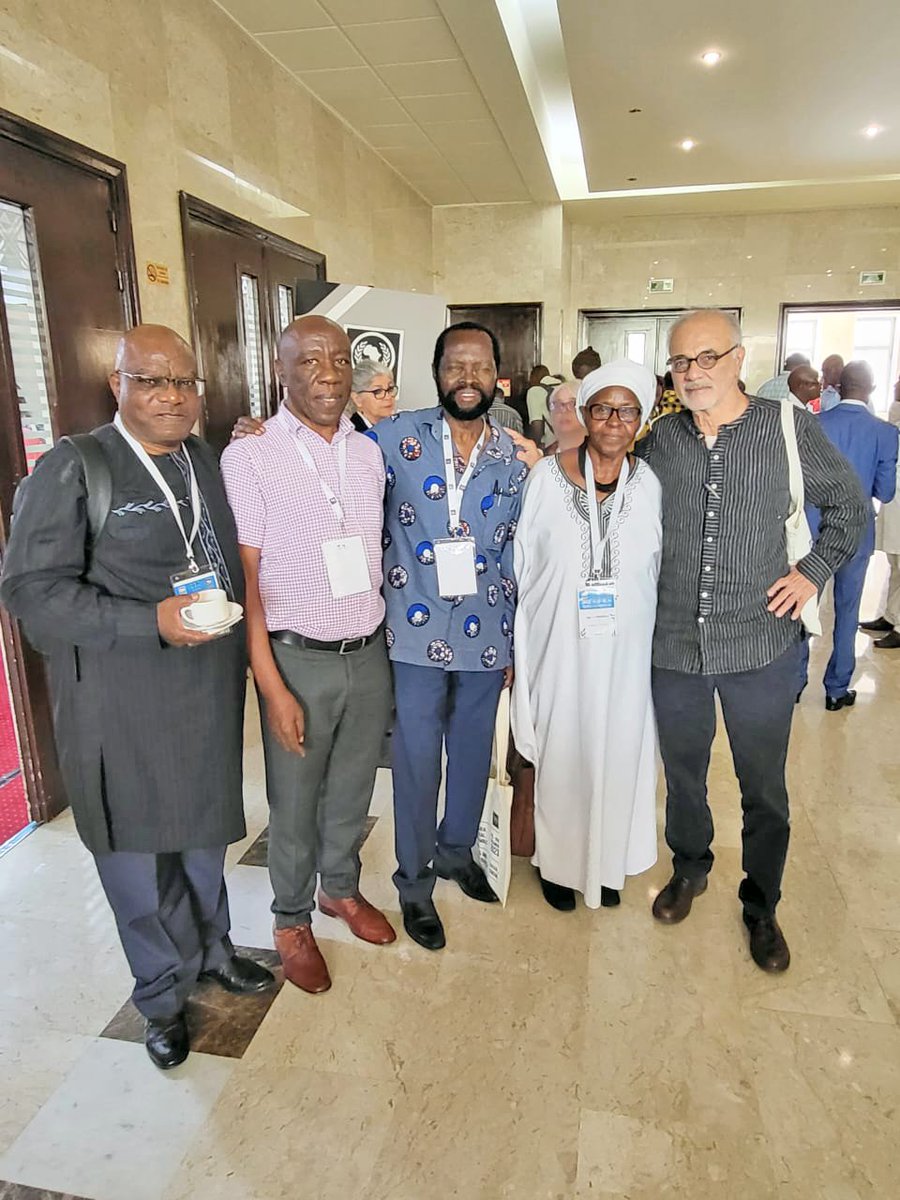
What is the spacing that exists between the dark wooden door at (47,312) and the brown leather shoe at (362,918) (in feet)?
4.44

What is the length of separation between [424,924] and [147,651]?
3.75ft

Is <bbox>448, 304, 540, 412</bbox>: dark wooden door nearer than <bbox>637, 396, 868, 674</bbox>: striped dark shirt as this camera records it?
No

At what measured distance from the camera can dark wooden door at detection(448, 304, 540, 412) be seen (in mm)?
8711

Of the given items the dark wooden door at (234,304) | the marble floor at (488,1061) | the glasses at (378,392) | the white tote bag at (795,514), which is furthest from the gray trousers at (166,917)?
the dark wooden door at (234,304)

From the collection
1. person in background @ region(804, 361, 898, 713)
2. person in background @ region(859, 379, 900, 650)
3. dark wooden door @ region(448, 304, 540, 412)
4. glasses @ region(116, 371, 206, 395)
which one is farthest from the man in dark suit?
dark wooden door @ region(448, 304, 540, 412)

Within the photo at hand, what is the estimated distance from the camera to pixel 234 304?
13.8 feet

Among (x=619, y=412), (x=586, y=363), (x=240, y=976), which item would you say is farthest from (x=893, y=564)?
(x=240, y=976)

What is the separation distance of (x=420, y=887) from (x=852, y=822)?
5.64 ft

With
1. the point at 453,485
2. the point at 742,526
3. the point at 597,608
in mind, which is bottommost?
the point at 597,608

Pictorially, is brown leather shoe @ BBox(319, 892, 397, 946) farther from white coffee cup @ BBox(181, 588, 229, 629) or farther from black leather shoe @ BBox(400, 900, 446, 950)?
white coffee cup @ BBox(181, 588, 229, 629)

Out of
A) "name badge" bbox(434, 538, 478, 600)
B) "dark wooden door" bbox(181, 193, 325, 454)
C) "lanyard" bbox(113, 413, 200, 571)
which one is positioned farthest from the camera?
"dark wooden door" bbox(181, 193, 325, 454)

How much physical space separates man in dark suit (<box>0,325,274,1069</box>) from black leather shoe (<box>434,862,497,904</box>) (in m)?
0.82

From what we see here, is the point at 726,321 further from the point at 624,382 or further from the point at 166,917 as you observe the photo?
the point at 166,917

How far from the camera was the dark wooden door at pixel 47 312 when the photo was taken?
8.77 feet
